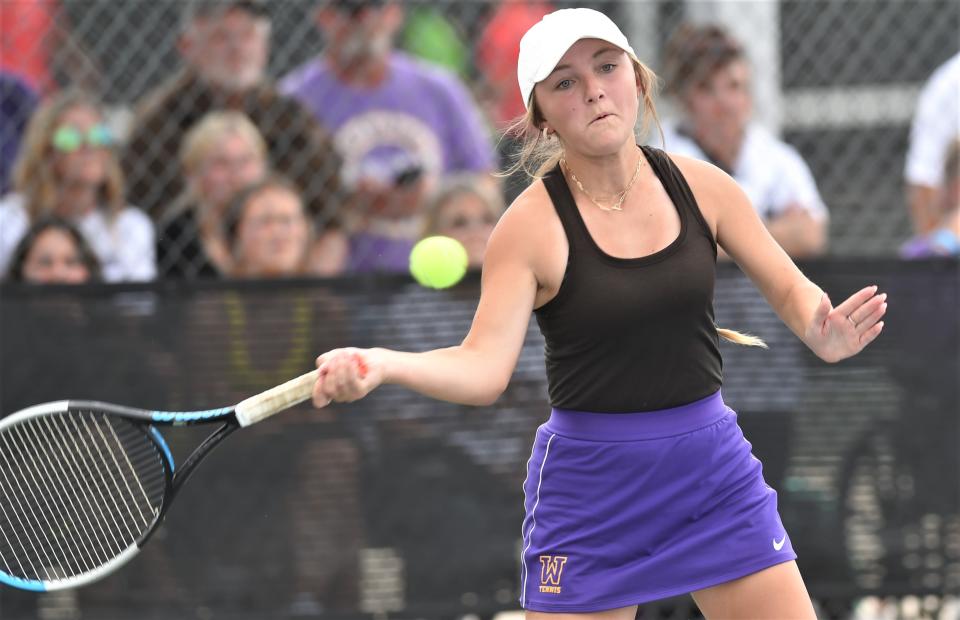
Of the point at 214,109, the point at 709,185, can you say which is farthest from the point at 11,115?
the point at 709,185

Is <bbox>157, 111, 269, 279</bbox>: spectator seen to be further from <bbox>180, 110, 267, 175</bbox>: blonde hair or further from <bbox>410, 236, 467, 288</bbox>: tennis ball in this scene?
<bbox>410, 236, 467, 288</bbox>: tennis ball

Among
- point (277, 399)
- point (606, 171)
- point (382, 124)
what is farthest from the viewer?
point (382, 124)

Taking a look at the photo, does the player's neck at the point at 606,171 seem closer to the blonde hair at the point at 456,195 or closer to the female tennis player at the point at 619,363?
the female tennis player at the point at 619,363

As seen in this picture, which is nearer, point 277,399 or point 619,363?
point 277,399

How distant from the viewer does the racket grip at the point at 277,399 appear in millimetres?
2855

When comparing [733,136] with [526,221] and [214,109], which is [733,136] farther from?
[526,221]

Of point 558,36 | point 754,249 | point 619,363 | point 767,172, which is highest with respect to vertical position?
point 558,36

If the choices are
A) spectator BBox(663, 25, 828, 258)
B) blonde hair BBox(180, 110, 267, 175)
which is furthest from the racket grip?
spectator BBox(663, 25, 828, 258)

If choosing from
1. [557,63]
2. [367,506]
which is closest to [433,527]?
[367,506]

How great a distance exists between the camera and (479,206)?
16.6ft

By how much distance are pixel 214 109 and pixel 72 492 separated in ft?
6.80

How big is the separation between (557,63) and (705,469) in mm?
910

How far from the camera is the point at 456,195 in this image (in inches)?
200

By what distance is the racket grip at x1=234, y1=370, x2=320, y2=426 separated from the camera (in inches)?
112
